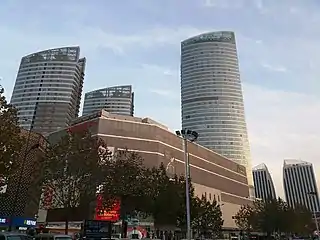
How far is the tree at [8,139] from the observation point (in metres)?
20.0

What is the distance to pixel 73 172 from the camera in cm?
3331

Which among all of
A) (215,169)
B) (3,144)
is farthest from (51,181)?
(215,169)

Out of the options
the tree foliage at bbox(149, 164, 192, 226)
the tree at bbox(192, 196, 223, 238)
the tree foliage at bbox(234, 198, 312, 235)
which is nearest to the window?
the tree foliage at bbox(149, 164, 192, 226)

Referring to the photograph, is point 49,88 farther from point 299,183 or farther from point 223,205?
point 299,183

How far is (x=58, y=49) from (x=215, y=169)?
115 meters

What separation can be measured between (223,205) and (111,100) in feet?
298

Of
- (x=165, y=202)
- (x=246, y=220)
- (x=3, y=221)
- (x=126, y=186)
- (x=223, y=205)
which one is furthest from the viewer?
(x=223, y=205)

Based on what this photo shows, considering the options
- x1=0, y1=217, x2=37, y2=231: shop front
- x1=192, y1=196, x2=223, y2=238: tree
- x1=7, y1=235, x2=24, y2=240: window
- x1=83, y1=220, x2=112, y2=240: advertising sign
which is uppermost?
x1=192, y1=196, x2=223, y2=238: tree

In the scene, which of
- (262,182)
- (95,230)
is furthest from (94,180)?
(262,182)

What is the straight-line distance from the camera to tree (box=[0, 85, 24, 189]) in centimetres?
2000

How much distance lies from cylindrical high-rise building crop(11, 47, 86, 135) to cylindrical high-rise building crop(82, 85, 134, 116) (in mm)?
6184

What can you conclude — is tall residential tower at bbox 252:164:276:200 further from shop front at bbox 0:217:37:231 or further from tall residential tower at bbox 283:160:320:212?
shop front at bbox 0:217:37:231

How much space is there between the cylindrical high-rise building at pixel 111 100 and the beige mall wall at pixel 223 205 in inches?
3222

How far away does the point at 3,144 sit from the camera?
20.1m
